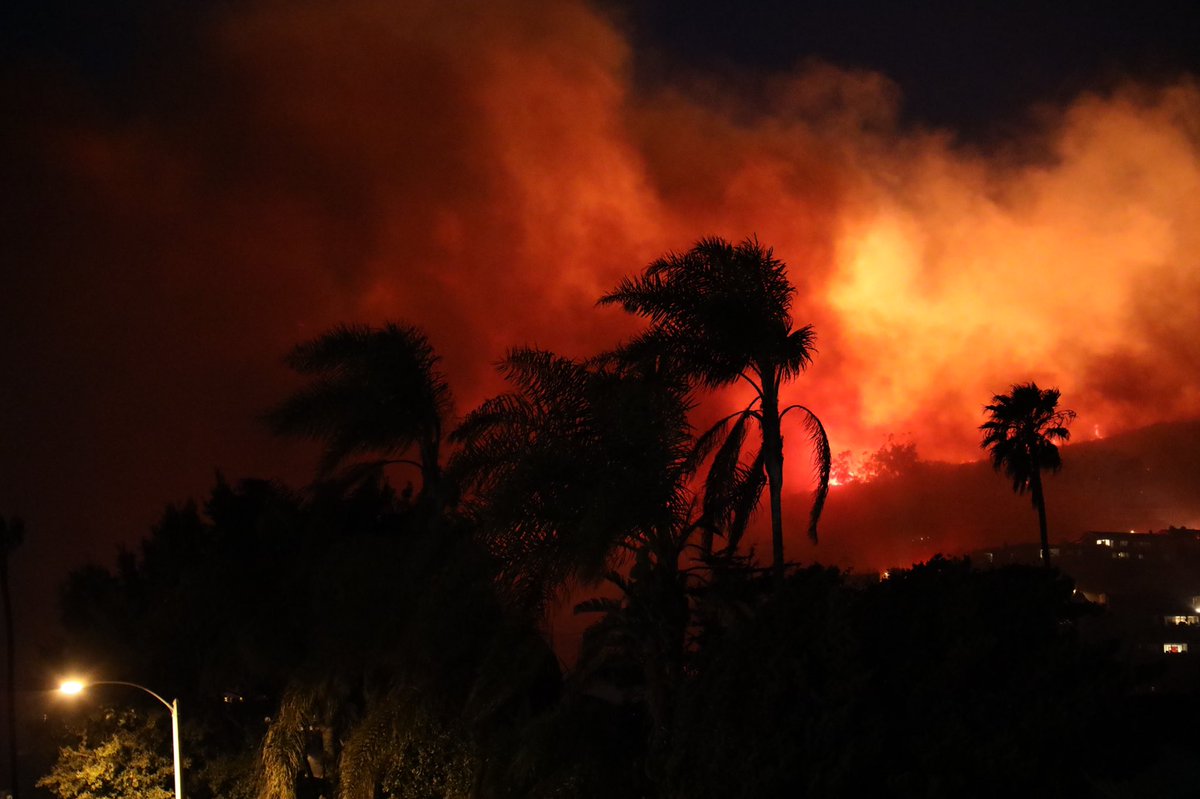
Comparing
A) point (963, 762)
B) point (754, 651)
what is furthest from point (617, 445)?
point (963, 762)

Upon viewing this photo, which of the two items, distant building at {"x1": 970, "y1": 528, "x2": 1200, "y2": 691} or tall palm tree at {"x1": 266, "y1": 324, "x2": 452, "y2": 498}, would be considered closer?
tall palm tree at {"x1": 266, "y1": 324, "x2": 452, "y2": 498}

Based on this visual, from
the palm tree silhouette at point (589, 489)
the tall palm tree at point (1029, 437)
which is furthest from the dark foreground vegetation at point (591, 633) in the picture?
the tall palm tree at point (1029, 437)

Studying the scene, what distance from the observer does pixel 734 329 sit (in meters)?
16.0

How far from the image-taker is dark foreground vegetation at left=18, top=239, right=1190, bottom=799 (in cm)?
1110

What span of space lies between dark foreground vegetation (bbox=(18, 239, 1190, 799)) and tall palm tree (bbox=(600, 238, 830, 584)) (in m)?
0.04

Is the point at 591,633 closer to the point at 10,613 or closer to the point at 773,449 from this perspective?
the point at 773,449

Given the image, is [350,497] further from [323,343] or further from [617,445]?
[617,445]

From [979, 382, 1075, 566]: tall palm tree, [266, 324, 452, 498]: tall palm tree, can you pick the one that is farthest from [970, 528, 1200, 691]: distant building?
[266, 324, 452, 498]: tall palm tree

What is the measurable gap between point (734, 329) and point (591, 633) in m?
4.64

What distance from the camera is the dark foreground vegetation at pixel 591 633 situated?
36.4 ft

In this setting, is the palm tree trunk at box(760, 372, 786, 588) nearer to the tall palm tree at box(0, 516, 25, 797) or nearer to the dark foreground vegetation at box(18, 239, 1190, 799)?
the dark foreground vegetation at box(18, 239, 1190, 799)

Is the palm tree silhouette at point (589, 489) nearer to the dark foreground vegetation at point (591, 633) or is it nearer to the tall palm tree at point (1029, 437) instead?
the dark foreground vegetation at point (591, 633)

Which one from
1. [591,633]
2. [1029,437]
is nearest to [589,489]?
[591,633]

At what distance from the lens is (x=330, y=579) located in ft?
64.1
